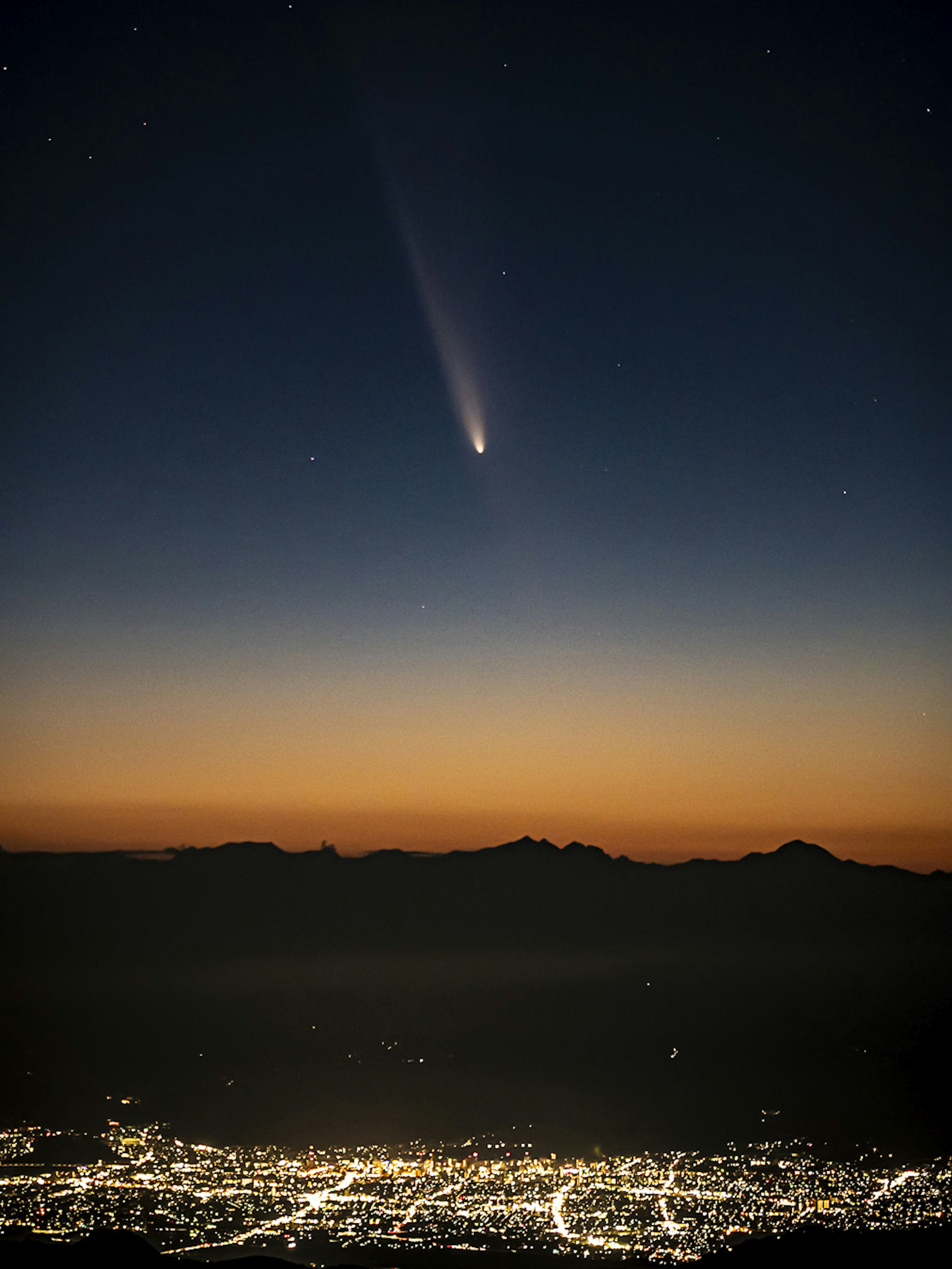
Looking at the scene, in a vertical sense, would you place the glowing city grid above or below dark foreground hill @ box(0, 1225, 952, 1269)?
below

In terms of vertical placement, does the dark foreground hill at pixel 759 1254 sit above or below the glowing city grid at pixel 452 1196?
above

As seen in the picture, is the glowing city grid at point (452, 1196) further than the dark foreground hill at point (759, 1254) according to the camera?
Yes

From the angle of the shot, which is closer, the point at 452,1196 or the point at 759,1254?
the point at 759,1254

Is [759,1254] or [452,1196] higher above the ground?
[759,1254]

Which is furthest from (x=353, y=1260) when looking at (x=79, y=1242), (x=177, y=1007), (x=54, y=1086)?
(x=177, y=1007)
